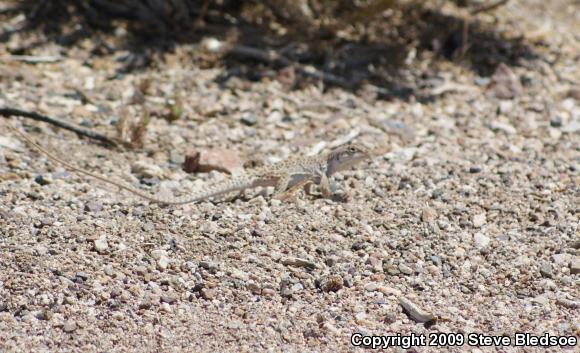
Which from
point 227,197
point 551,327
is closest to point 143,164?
point 227,197

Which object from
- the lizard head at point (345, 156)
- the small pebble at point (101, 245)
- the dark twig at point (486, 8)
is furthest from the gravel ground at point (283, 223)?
the dark twig at point (486, 8)

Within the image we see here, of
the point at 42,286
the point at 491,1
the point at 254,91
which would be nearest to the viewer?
the point at 42,286

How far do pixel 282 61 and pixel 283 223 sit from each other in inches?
112

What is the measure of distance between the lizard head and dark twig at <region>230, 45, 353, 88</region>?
5.40ft

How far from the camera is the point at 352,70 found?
26.2ft

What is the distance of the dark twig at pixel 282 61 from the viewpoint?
7.78m

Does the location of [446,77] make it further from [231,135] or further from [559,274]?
[559,274]

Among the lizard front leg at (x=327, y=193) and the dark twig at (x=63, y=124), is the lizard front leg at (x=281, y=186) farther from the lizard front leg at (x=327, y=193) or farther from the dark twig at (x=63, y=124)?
the dark twig at (x=63, y=124)

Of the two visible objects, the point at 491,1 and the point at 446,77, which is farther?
the point at 491,1

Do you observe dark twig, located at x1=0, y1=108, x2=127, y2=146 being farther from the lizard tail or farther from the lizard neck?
the lizard neck

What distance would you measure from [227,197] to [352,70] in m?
2.57

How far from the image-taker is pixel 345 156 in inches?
244

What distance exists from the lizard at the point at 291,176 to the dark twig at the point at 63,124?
26 centimetres

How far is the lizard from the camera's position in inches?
225
